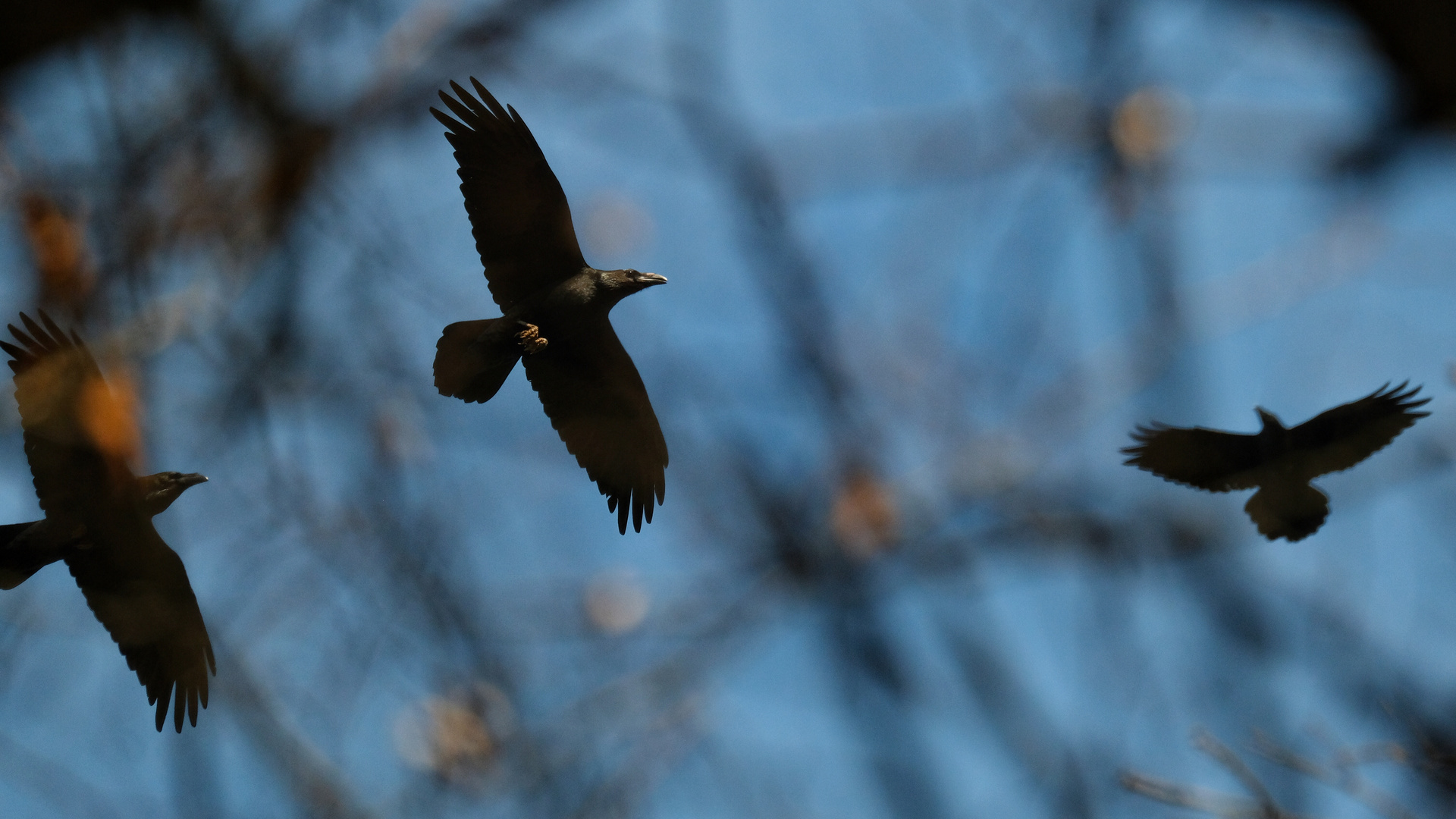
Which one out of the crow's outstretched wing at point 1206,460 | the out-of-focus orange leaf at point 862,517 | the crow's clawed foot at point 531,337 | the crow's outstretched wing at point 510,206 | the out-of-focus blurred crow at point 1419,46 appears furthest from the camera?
the out-of-focus orange leaf at point 862,517

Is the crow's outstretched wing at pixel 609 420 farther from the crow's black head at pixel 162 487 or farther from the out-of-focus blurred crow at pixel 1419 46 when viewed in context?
the out-of-focus blurred crow at pixel 1419 46

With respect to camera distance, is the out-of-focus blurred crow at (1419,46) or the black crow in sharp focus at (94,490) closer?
the black crow in sharp focus at (94,490)

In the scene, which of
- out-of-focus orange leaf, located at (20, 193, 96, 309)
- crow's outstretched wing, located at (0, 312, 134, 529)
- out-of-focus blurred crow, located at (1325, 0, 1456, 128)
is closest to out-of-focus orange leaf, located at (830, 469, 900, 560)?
out-of-focus blurred crow, located at (1325, 0, 1456, 128)

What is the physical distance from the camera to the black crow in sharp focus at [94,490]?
1.66m

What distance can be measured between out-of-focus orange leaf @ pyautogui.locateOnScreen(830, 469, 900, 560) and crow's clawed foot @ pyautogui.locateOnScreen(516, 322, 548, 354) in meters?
3.82

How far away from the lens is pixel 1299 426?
5.37 ft

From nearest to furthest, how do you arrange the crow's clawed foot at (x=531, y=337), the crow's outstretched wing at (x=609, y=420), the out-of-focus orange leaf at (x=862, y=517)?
1. the crow's clawed foot at (x=531, y=337)
2. the crow's outstretched wing at (x=609, y=420)
3. the out-of-focus orange leaf at (x=862, y=517)

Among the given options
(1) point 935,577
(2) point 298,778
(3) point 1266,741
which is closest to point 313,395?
(2) point 298,778

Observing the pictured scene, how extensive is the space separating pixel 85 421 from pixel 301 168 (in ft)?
9.86

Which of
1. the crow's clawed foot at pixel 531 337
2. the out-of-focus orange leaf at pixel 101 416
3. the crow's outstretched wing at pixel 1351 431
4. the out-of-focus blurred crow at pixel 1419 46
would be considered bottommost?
the out-of-focus orange leaf at pixel 101 416

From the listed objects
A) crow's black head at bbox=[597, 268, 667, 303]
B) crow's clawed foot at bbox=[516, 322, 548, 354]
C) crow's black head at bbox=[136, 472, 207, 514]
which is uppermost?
crow's black head at bbox=[597, 268, 667, 303]

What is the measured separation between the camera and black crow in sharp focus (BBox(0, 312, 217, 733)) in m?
1.66

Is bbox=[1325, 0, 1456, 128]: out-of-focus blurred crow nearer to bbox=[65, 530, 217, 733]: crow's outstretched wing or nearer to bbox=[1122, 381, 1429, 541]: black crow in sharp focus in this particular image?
bbox=[1122, 381, 1429, 541]: black crow in sharp focus

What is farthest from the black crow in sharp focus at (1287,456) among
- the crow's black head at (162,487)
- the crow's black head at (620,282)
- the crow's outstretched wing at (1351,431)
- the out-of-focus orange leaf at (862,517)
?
the out-of-focus orange leaf at (862,517)
